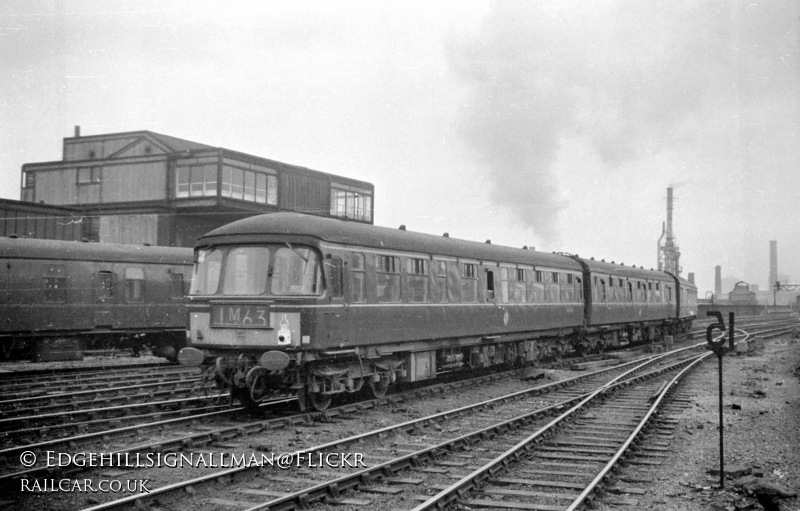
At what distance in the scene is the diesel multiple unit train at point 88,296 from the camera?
65.3ft

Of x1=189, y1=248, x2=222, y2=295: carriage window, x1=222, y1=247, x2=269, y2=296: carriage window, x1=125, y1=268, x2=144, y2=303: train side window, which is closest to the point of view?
x1=222, y1=247, x2=269, y2=296: carriage window

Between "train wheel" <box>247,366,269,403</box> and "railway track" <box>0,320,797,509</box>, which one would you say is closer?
"railway track" <box>0,320,797,509</box>

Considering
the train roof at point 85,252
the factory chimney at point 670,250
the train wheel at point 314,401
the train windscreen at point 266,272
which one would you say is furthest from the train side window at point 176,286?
the factory chimney at point 670,250

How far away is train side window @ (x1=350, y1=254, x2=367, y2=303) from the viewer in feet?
44.4

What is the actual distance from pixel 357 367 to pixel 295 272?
256cm

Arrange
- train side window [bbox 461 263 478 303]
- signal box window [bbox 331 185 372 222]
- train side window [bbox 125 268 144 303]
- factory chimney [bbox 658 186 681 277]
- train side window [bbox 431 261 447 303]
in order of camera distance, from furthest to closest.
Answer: factory chimney [bbox 658 186 681 277] < signal box window [bbox 331 185 372 222] < train side window [bbox 125 268 144 303] < train side window [bbox 461 263 478 303] < train side window [bbox 431 261 447 303]

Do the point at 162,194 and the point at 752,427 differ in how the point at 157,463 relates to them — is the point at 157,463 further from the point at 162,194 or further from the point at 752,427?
the point at 162,194

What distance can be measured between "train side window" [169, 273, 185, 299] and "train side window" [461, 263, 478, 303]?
991 centimetres

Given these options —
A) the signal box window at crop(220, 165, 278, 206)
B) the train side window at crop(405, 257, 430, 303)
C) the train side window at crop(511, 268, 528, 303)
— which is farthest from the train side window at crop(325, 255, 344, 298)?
the signal box window at crop(220, 165, 278, 206)

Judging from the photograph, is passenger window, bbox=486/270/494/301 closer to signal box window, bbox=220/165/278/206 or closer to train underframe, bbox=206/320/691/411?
train underframe, bbox=206/320/691/411

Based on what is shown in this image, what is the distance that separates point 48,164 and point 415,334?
3249cm

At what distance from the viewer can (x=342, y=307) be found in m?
13.0

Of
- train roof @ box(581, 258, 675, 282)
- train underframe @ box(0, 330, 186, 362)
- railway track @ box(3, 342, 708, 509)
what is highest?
train roof @ box(581, 258, 675, 282)

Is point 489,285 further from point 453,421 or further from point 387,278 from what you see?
point 453,421
